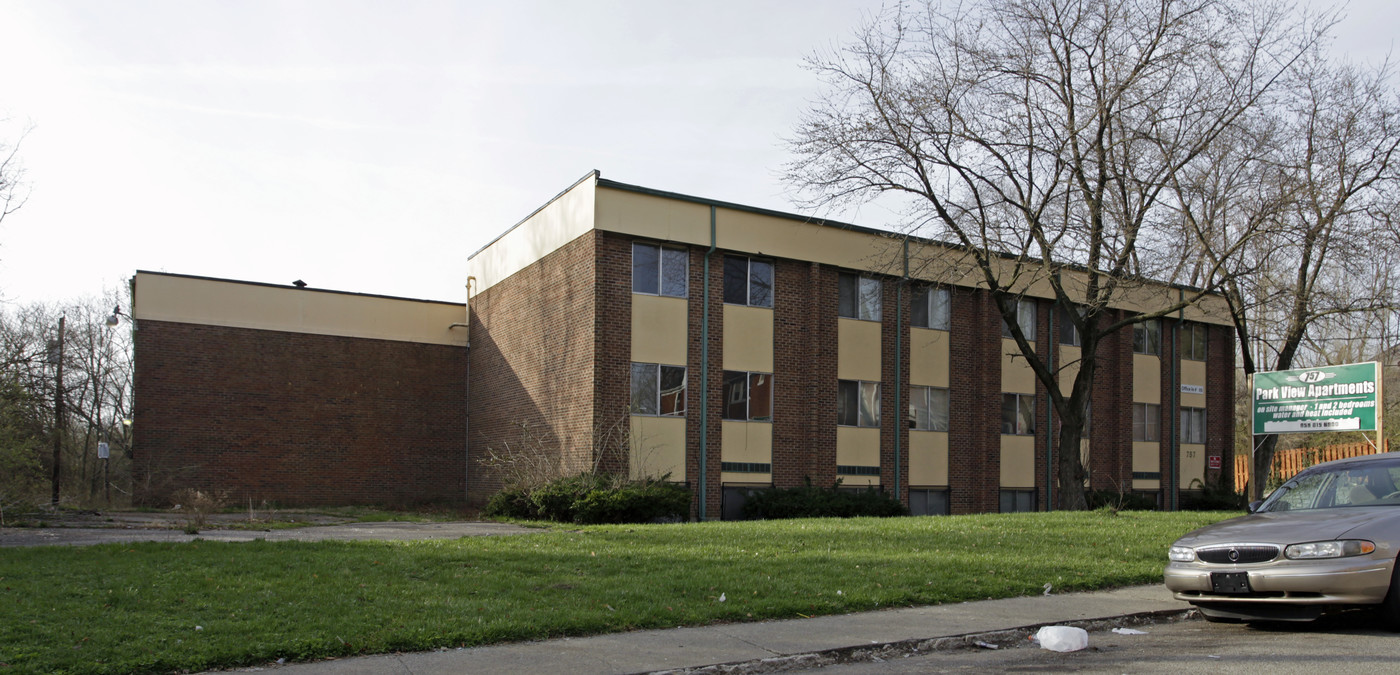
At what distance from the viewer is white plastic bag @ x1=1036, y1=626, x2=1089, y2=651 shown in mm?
7930

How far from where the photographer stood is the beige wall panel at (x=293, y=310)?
83.5ft

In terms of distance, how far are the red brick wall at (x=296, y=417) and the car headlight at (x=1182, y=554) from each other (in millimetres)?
22106

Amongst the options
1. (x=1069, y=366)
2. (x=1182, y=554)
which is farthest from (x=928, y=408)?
(x=1182, y=554)

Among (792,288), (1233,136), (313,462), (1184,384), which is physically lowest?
(313,462)

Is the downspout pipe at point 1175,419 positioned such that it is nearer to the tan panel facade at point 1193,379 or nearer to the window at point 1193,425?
the tan panel facade at point 1193,379

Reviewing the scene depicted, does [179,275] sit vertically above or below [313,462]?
above

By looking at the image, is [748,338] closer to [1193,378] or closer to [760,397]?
[760,397]

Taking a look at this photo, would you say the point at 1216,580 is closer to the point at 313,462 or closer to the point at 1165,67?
the point at 1165,67

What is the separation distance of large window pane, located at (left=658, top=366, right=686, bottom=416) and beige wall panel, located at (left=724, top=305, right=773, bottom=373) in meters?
1.19

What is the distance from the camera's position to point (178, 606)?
821 cm

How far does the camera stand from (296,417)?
87.3 feet

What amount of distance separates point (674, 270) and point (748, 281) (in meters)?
1.95

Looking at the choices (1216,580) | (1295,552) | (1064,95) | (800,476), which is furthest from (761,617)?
(1064,95)

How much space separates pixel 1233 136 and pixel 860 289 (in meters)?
9.21
